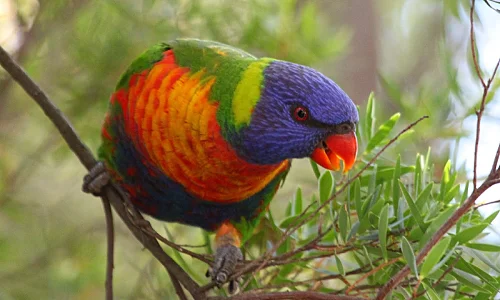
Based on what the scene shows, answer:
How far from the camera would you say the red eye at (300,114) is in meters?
1.27

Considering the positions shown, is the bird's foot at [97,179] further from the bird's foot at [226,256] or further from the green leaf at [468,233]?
the green leaf at [468,233]

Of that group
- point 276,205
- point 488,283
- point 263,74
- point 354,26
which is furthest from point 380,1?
point 488,283

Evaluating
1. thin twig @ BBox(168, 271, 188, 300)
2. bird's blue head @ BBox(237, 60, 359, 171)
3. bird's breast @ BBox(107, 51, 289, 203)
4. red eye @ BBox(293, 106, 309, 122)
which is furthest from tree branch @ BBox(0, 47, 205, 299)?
red eye @ BBox(293, 106, 309, 122)

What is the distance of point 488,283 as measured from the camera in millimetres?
1029

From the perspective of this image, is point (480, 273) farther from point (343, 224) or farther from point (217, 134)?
point (217, 134)

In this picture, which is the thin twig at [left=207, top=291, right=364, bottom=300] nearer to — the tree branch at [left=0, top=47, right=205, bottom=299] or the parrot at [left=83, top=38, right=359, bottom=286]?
the tree branch at [left=0, top=47, right=205, bottom=299]

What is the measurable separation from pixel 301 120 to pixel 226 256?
1.52 ft

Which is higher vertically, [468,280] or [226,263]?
[226,263]

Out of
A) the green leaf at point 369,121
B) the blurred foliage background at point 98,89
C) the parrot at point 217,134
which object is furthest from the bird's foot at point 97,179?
the green leaf at point 369,121

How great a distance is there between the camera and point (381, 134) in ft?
4.69

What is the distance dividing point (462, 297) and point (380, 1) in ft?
10.3

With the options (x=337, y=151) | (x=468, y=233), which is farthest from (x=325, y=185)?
(x=468, y=233)

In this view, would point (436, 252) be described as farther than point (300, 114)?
No

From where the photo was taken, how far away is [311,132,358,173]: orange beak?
1.25 meters
